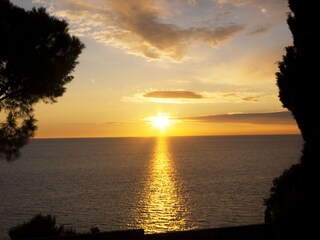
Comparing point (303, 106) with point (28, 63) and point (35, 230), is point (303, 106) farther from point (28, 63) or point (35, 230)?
point (35, 230)

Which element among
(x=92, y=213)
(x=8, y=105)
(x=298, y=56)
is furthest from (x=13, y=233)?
(x=92, y=213)

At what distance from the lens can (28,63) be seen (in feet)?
43.6

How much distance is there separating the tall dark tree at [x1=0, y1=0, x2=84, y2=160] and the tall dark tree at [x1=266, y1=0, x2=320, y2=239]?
9145mm

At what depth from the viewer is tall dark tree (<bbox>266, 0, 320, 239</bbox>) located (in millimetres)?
10508

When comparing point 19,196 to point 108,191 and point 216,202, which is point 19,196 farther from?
point 216,202

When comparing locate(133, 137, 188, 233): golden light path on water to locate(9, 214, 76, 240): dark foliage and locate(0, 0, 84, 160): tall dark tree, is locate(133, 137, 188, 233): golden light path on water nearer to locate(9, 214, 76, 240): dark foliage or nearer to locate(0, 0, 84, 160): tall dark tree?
locate(9, 214, 76, 240): dark foliage

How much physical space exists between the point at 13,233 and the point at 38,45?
27.0 feet

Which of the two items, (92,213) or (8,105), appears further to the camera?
(92,213)

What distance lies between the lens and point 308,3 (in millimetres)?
12867

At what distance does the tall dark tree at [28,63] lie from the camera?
13.0m

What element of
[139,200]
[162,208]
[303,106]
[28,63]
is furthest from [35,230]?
[139,200]

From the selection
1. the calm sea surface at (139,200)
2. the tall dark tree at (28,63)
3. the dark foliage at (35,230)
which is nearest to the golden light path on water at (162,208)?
the calm sea surface at (139,200)

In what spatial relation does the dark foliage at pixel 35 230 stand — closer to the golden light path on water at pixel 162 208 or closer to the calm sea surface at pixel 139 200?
the golden light path on water at pixel 162 208

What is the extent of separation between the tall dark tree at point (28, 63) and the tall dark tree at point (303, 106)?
9145mm
